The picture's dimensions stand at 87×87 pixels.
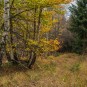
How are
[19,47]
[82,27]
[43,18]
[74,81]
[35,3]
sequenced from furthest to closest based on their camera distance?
[82,27]
[43,18]
[19,47]
[35,3]
[74,81]

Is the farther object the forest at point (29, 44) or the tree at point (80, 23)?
the tree at point (80, 23)

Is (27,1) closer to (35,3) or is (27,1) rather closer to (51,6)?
→ (35,3)

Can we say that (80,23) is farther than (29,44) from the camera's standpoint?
Yes

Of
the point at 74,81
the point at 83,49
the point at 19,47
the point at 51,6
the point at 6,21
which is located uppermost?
the point at 51,6

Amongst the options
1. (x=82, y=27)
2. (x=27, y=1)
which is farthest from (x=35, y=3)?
(x=82, y=27)

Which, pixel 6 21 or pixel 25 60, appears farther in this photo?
pixel 25 60

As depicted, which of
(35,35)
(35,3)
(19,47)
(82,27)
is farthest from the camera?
(82,27)

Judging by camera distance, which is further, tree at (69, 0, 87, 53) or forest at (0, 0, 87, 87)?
tree at (69, 0, 87, 53)

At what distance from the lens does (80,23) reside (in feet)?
95.7

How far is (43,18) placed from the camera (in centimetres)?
1299

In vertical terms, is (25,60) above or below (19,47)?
below

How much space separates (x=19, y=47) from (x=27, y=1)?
2493 millimetres

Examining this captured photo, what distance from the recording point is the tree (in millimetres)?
28641

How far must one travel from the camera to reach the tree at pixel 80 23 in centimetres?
2864
